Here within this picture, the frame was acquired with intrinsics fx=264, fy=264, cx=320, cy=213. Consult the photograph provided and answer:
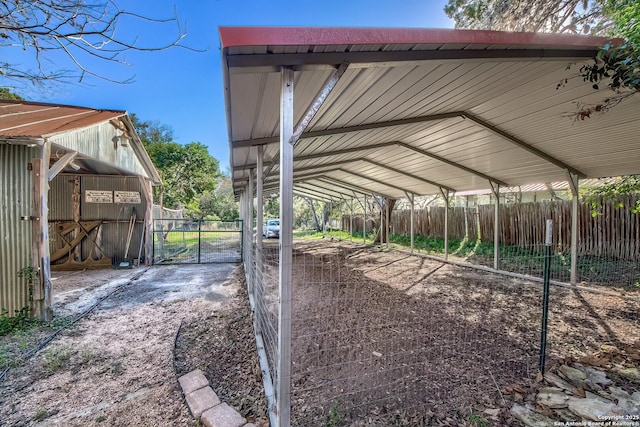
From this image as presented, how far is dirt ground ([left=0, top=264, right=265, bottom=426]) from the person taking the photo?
6.55 ft

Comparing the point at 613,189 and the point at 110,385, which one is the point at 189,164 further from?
the point at 613,189

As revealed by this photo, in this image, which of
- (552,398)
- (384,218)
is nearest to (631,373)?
(552,398)

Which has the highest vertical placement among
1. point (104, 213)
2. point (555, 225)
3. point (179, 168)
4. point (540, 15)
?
point (540, 15)

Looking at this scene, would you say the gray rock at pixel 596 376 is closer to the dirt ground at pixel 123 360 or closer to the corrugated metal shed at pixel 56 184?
the dirt ground at pixel 123 360

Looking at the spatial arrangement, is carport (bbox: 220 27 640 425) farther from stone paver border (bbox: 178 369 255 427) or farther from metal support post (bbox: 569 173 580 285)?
stone paver border (bbox: 178 369 255 427)

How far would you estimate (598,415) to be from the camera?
74.6 inches

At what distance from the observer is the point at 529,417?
1933mm

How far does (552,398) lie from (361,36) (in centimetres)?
302

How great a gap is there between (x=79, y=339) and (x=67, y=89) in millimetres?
2828

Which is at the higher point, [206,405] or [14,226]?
[14,226]

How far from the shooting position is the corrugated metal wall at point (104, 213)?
273 inches

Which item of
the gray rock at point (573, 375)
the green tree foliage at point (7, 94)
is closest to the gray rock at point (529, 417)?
the gray rock at point (573, 375)

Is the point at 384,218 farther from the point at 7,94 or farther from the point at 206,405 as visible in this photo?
the point at 7,94

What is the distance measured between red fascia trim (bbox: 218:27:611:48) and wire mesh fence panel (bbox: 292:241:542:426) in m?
1.83
